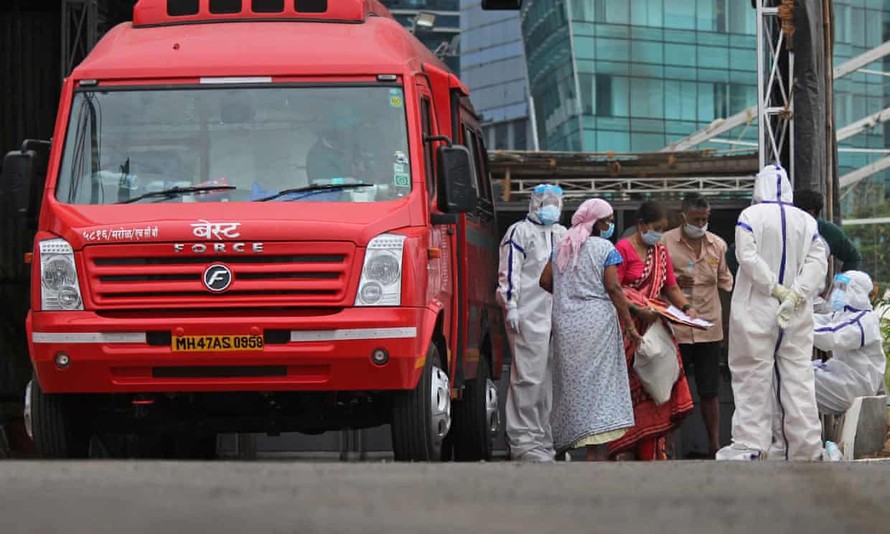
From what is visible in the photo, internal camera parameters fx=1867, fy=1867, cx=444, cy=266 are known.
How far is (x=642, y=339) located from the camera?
466 inches

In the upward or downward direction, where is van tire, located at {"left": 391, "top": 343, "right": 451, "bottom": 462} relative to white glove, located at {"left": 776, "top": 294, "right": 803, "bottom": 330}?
downward

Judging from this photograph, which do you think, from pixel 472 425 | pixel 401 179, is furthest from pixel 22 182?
pixel 472 425

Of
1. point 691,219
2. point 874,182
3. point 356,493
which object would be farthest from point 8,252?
point 874,182

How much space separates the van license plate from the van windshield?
2.68 ft

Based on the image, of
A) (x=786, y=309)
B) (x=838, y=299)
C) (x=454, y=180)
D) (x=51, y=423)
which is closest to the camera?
(x=51, y=423)

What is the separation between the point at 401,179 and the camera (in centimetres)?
996

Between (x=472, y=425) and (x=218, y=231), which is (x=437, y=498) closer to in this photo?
(x=218, y=231)

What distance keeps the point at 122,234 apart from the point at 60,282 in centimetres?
41

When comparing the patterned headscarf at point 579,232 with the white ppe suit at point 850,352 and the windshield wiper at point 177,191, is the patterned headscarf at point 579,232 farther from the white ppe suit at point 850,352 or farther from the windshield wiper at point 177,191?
the windshield wiper at point 177,191

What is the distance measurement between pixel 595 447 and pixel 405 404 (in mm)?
2666

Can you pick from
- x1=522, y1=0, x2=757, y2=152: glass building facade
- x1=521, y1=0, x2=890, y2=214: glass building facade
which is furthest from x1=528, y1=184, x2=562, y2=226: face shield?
x1=522, y1=0, x2=757, y2=152: glass building facade

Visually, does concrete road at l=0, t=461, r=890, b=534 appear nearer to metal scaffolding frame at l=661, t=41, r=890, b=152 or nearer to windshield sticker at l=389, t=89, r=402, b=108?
windshield sticker at l=389, t=89, r=402, b=108

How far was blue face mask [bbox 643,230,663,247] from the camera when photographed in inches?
490

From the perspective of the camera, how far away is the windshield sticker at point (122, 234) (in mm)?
9445
